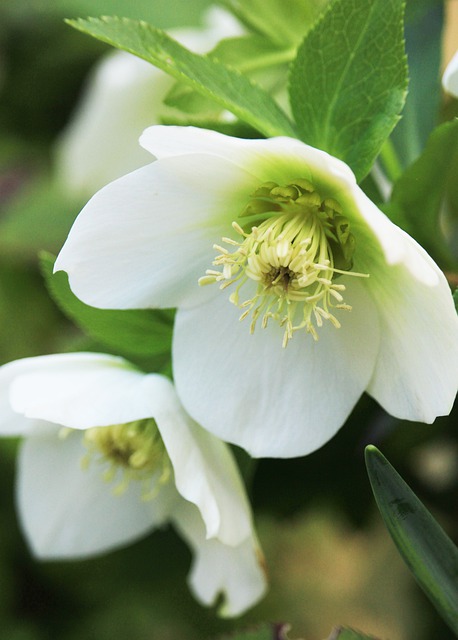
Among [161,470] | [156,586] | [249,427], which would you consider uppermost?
[249,427]

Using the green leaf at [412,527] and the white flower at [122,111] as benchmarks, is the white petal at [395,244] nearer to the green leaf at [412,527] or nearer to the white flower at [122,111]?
the green leaf at [412,527]

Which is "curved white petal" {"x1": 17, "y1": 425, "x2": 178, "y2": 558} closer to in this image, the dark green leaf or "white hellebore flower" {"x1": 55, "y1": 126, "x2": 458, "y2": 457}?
"white hellebore flower" {"x1": 55, "y1": 126, "x2": 458, "y2": 457}

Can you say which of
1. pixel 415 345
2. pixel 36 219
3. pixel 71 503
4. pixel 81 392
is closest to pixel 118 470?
pixel 71 503

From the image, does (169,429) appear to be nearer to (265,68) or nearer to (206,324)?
(206,324)

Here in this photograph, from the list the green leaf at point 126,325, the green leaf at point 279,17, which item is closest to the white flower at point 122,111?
the green leaf at point 279,17

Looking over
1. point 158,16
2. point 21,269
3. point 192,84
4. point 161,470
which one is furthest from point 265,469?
point 158,16

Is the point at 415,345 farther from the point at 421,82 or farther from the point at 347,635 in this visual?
the point at 421,82
